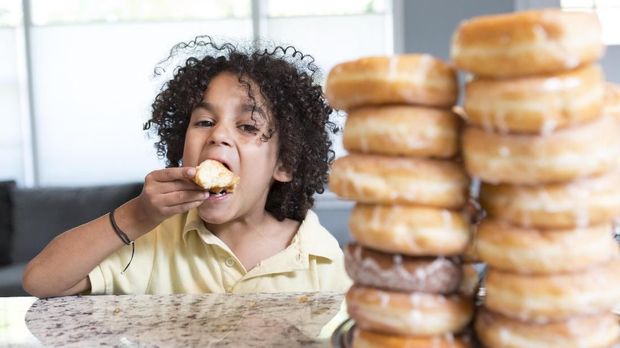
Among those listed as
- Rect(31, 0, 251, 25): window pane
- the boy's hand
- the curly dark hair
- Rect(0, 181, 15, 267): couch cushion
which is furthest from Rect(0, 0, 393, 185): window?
the boy's hand

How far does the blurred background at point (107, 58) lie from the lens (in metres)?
4.77

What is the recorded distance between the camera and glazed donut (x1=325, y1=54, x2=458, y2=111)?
2.05 feet

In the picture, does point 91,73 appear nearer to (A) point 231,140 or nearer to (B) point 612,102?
(A) point 231,140

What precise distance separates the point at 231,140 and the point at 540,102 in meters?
0.93

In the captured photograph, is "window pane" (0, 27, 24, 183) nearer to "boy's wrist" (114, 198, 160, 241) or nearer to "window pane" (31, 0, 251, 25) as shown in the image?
"window pane" (31, 0, 251, 25)

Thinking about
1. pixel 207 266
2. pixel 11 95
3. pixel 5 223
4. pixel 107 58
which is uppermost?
pixel 107 58

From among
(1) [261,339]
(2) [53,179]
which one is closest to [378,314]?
(1) [261,339]

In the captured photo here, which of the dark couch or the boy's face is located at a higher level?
the boy's face

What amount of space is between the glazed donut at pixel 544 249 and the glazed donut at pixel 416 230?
0.03 meters

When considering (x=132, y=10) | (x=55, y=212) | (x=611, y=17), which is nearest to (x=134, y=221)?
(x=55, y=212)

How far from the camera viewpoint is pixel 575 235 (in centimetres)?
60

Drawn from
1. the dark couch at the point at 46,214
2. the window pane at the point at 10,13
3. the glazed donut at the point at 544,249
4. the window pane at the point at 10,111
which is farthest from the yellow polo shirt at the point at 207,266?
the window pane at the point at 10,13

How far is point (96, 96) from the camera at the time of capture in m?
5.00

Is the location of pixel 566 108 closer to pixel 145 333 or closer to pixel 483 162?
pixel 483 162
